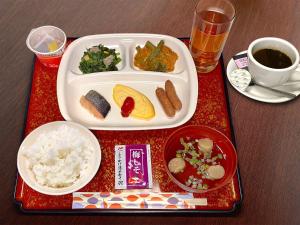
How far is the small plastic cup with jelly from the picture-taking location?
153 centimetres

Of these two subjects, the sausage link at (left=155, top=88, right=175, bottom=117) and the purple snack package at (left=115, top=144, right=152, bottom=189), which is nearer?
the purple snack package at (left=115, top=144, right=152, bottom=189)

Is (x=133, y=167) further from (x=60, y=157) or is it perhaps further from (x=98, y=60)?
(x=98, y=60)

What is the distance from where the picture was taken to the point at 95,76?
153 cm

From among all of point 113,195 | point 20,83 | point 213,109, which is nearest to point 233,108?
point 213,109

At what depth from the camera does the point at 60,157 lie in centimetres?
125

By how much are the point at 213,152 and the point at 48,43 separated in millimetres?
950

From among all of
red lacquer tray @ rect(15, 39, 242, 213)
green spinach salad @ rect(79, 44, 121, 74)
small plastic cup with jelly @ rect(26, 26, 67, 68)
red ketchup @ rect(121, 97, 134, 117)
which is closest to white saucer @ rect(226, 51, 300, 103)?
red lacquer tray @ rect(15, 39, 242, 213)

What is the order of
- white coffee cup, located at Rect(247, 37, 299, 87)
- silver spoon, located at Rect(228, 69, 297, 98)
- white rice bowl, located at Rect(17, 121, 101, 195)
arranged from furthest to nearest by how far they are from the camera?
silver spoon, located at Rect(228, 69, 297, 98)
white coffee cup, located at Rect(247, 37, 299, 87)
white rice bowl, located at Rect(17, 121, 101, 195)

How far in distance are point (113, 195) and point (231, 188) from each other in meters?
Result: 0.46

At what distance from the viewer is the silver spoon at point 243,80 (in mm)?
1494

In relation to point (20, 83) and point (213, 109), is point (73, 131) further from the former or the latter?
point (213, 109)

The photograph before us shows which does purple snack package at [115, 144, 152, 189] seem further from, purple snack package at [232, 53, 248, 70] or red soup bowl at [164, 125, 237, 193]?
purple snack package at [232, 53, 248, 70]

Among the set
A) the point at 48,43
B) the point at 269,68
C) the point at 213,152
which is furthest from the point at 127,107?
the point at 269,68

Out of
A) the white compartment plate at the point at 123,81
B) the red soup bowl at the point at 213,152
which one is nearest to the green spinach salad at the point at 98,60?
the white compartment plate at the point at 123,81
